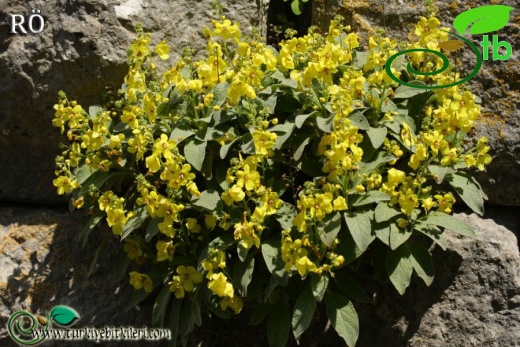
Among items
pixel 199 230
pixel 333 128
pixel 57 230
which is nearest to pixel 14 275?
pixel 57 230

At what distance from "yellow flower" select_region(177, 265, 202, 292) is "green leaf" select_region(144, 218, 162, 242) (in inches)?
6.8

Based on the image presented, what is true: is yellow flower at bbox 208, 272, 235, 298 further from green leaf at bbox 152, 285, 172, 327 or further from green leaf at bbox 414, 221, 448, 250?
green leaf at bbox 414, 221, 448, 250

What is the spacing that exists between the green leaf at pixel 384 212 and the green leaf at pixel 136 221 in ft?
3.18

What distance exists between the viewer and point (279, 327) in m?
3.53

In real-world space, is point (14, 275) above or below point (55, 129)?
below

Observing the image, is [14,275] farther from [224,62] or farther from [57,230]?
[224,62]

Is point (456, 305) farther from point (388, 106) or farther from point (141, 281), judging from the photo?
point (141, 281)

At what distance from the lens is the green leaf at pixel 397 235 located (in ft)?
11.0

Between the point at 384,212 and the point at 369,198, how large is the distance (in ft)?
0.27

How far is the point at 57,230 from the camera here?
4.20m

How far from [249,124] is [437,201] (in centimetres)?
90

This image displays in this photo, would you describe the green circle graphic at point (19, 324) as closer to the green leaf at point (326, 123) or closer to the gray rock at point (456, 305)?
the gray rock at point (456, 305)

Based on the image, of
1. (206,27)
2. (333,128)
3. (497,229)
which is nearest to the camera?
(333,128)

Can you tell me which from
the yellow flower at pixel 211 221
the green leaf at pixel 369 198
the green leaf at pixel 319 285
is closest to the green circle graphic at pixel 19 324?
the yellow flower at pixel 211 221
